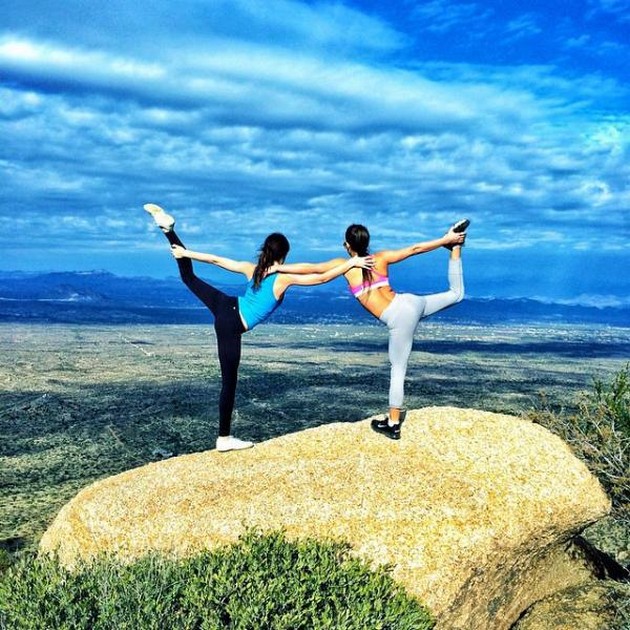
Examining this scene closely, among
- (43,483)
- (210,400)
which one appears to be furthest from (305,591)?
(210,400)

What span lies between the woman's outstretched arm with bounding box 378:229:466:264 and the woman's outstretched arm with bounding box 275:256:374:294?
31 centimetres

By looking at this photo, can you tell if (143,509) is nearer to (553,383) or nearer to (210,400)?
(210,400)

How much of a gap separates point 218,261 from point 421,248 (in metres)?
2.89

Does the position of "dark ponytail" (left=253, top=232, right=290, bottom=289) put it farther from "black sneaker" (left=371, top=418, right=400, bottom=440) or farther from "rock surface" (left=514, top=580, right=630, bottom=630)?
"rock surface" (left=514, top=580, right=630, bottom=630)

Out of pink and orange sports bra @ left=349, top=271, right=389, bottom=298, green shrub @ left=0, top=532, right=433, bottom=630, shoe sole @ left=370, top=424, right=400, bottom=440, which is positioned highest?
pink and orange sports bra @ left=349, top=271, right=389, bottom=298

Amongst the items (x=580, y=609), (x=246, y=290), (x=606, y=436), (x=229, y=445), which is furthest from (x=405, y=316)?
(x=606, y=436)

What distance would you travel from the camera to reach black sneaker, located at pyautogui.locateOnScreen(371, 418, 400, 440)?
1055 cm

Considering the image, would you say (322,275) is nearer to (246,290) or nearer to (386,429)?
(246,290)

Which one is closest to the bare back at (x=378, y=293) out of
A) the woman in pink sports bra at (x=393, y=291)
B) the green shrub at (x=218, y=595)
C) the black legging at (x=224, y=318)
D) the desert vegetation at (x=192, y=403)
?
the woman in pink sports bra at (x=393, y=291)

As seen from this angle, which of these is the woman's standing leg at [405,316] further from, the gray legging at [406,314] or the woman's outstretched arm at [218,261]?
the woman's outstretched arm at [218,261]

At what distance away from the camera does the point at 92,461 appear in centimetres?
2952

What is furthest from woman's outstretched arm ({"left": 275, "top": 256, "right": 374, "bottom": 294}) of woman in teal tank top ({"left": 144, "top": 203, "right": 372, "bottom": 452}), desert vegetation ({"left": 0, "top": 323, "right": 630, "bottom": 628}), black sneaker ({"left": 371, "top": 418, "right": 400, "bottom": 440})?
desert vegetation ({"left": 0, "top": 323, "right": 630, "bottom": 628})

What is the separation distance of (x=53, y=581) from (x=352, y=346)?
98.6 metres

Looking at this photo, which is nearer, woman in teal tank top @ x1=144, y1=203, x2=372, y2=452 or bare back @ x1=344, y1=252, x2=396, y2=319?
bare back @ x1=344, y1=252, x2=396, y2=319
